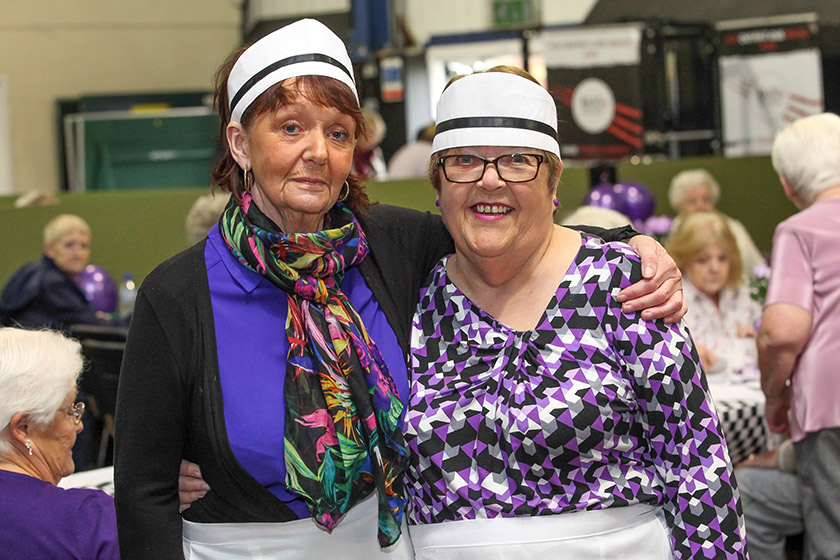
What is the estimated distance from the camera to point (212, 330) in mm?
1657

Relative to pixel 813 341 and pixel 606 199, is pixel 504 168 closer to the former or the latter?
pixel 813 341

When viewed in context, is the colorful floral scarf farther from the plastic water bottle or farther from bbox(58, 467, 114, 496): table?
the plastic water bottle

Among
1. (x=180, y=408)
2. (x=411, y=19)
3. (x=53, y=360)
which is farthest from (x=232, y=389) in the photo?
(x=411, y=19)

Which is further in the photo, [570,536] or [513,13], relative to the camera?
[513,13]

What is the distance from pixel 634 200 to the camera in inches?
242

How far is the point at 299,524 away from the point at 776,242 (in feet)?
5.74

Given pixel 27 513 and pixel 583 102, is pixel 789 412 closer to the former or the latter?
pixel 27 513

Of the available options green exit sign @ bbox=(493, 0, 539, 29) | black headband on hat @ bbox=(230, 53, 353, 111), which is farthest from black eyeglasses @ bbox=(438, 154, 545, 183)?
green exit sign @ bbox=(493, 0, 539, 29)

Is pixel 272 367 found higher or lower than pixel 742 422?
higher

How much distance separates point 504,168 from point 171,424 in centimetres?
72

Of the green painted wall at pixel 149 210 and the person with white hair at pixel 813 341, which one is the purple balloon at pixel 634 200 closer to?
the green painted wall at pixel 149 210

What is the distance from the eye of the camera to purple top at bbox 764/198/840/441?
270cm

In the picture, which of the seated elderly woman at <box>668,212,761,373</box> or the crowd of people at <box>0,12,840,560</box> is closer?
the crowd of people at <box>0,12,840,560</box>

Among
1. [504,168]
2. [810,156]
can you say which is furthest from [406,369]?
[810,156]
